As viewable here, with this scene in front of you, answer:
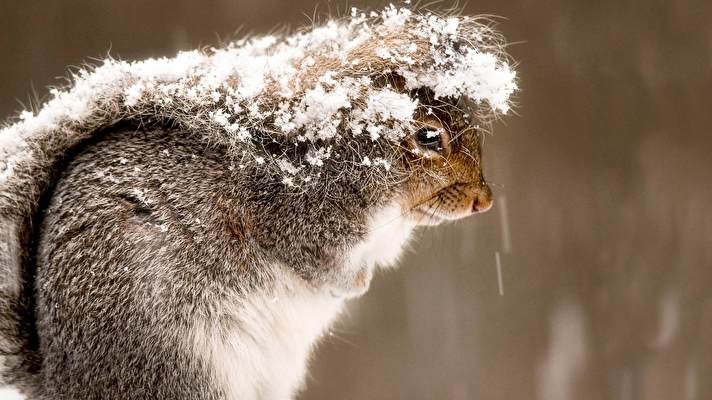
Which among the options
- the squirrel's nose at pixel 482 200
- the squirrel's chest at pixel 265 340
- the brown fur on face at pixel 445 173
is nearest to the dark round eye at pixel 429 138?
the brown fur on face at pixel 445 173

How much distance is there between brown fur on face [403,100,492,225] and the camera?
1177 millimetres

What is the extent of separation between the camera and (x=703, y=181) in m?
2.03

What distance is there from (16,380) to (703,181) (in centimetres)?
179

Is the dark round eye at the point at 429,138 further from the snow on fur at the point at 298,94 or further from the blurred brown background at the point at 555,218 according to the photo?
the blurred brown background at the point at 555,218

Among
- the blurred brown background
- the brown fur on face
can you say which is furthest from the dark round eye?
the blurred brown background

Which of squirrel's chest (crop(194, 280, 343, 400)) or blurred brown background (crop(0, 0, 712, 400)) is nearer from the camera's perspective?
squirrel's chest (crop(194, 280, 343, 400))

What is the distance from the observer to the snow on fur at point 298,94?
109cm

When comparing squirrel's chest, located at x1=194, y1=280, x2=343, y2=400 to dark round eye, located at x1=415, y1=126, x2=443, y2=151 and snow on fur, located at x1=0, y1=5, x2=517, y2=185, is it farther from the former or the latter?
dark round eye, located at x1=415, y1=126, x2=443, y2=151

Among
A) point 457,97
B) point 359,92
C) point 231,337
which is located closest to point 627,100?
point 457,97

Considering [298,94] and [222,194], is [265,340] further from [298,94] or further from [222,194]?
[298,94]

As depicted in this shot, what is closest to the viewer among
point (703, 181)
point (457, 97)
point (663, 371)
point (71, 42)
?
point (457, 97)

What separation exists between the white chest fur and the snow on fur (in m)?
0.17

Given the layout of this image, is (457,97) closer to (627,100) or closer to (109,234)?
(109,234)

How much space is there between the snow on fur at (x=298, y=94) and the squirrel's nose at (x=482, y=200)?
6.0 inches
